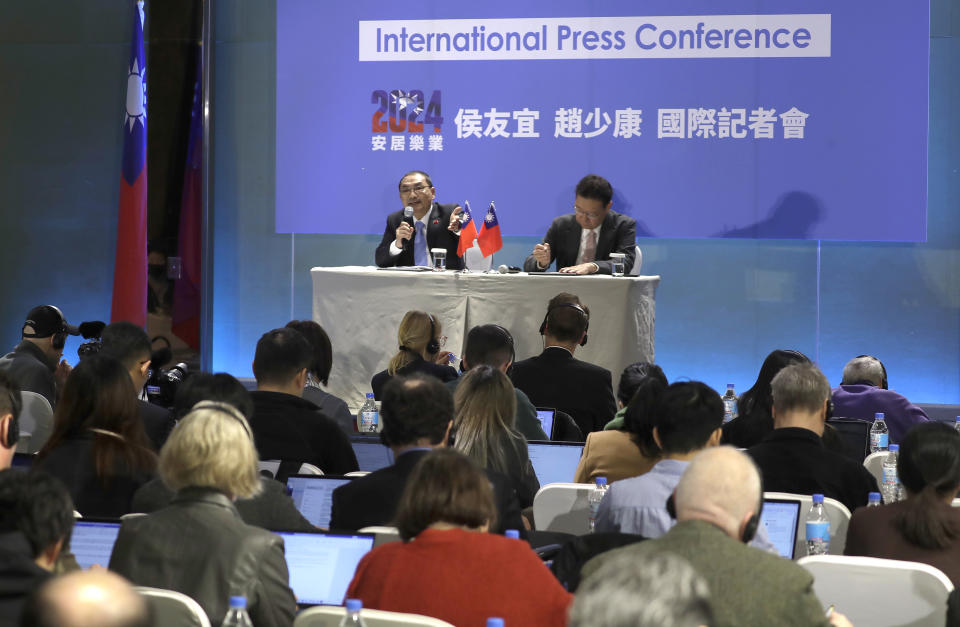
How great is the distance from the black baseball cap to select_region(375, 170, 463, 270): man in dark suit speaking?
1984 mm

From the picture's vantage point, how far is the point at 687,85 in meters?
8.10

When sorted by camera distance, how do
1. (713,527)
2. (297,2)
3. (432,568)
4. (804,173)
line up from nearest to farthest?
1. (713,527)
2. (432,568)
3. (804,173)
4. (297,2)

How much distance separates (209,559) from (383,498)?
69 centimetres

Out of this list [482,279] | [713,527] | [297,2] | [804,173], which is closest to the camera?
[713,527]

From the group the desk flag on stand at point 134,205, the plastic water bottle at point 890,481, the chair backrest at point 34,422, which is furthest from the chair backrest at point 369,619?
the desk flag on stand at point 134,205

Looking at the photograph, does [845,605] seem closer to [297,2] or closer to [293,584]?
[293,584]

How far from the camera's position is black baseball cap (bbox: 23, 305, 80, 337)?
570cm

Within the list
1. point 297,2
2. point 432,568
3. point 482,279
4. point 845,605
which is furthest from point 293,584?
point 297,2

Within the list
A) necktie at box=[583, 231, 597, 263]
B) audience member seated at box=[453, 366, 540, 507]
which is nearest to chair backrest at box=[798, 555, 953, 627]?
audience member seated at box=[453, 366, 540, 507]

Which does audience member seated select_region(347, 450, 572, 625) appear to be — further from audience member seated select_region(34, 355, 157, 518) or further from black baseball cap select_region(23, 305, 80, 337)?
black baseball cap select_region(23, 305, 80, 337)

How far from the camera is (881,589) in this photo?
8.91ft

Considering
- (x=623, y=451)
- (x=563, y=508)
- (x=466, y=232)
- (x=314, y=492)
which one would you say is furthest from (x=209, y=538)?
(x=466, y=232)

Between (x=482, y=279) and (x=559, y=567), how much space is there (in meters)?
4.03

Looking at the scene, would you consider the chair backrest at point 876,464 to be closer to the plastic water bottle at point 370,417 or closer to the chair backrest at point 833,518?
the chair backrest at point 833,518
